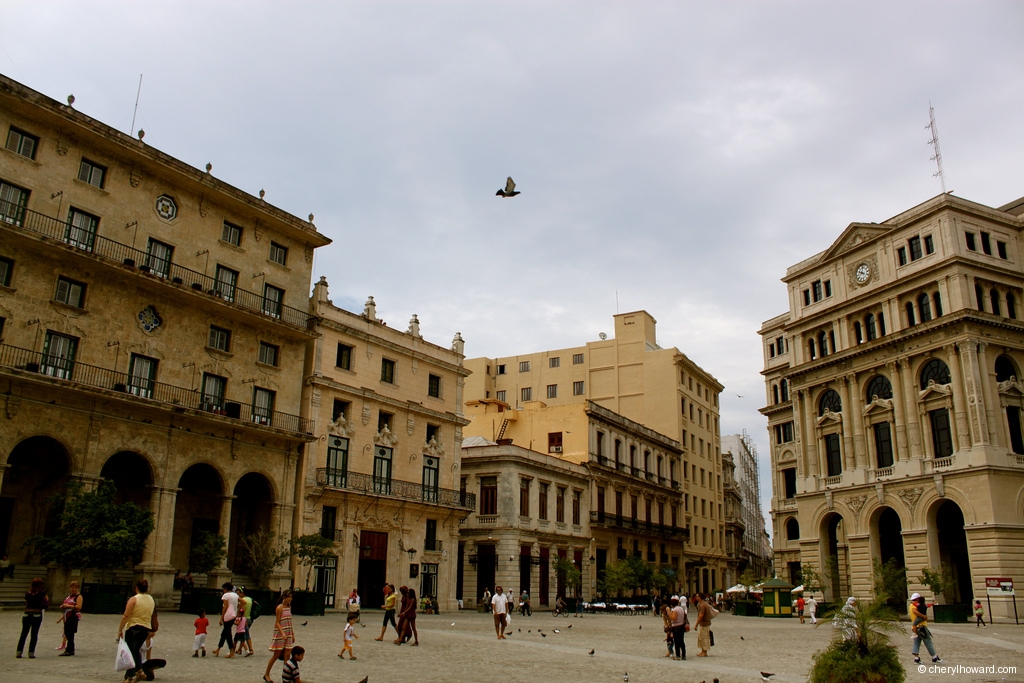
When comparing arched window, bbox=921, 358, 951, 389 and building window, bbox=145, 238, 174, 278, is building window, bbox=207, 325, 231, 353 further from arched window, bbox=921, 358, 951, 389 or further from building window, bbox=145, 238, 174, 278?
arched window, bbox=921, 358, 951, 389

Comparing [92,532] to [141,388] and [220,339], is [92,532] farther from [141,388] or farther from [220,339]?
[220,339]

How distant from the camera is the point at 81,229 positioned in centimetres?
2953

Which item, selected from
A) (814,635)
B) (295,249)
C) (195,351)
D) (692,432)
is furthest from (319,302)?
(692,432)

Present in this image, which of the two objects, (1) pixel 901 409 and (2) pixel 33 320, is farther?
(1) pixel 901 409

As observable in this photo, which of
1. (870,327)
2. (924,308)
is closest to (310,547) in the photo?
(870,327)

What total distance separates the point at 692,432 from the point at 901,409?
28.9 m

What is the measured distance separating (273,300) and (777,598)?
3214cm

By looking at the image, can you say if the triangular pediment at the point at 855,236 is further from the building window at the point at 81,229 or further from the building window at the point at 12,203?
the building window at the point at 12,203

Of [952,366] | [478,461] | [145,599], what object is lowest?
[145,599]

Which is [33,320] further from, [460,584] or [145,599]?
[460,584]

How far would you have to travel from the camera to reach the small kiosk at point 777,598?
4466 centimetres

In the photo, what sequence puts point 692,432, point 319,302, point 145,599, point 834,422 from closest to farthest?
point 145,599, point 319,302, point 834,422, point 692,432

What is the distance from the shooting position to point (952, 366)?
140 feet

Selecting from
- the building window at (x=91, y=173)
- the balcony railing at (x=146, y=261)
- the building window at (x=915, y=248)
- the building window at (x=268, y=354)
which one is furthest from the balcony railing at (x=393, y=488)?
the building window at (x=915, y=248)
